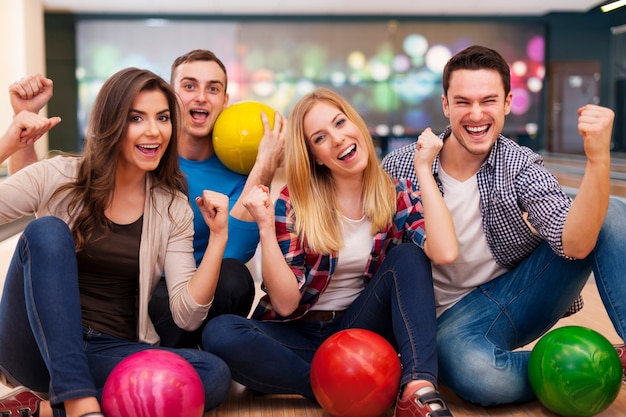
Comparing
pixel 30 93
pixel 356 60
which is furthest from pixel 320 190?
pixel 356 60

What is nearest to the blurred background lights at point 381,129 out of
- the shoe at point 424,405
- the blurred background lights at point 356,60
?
the blurred background lights at point 356,60

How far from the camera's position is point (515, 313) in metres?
1.69

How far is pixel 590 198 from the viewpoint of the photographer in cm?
148

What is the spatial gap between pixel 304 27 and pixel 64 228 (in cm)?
810

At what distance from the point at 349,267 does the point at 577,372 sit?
0.52m

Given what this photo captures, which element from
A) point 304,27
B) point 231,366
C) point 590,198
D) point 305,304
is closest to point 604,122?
point 590,198

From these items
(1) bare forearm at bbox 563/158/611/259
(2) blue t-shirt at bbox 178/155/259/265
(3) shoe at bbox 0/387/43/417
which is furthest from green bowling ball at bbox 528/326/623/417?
(3) shoe at bbox 0/387/43/417

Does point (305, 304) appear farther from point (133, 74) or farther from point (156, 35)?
point (156, 35)

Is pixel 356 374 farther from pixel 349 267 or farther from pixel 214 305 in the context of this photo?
pixel 214 305

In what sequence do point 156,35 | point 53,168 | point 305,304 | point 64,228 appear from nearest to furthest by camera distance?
point 64,228
point 53,168
point 305,304
point 156,35

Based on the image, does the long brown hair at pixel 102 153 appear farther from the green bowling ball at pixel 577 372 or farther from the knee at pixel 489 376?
the green bowling ball at pixel 577 372

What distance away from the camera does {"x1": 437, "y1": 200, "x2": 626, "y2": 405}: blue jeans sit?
1.54 m

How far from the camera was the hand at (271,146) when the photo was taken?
1.95 metres

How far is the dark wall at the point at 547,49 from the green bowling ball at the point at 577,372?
26.4ft
